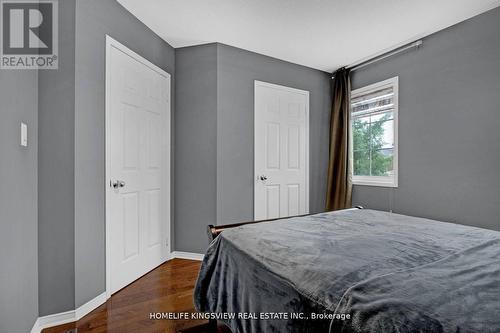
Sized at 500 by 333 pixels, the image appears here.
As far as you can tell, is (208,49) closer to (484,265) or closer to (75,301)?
(75,301)

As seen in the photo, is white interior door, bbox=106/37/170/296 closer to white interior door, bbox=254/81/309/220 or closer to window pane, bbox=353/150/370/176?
white interior door, bbox=254/81/309/220

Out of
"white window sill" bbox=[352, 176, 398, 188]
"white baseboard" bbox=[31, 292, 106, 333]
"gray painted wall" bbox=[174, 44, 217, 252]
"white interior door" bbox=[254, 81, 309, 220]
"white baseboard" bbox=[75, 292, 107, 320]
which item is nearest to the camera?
"white baseboard" bbox=[31, 292, 106, 333]

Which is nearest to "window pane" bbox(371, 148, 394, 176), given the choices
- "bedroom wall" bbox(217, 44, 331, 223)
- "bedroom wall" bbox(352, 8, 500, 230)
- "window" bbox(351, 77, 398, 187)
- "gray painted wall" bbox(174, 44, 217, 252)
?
"window" bbox(351, 77, 398, 187)

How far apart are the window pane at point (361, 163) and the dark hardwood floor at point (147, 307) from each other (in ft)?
8.39

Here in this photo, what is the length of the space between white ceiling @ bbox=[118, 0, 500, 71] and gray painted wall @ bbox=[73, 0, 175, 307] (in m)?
0.44

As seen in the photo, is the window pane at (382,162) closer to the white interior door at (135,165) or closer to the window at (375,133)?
the window at (375,133)

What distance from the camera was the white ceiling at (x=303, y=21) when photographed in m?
2.26

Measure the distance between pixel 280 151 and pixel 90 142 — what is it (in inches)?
87.1

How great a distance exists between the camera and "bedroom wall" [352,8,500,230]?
2320 millimetres

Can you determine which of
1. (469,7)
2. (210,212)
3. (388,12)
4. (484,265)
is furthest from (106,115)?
(469,7)

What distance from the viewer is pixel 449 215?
8.55ft

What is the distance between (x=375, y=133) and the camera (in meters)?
3.43

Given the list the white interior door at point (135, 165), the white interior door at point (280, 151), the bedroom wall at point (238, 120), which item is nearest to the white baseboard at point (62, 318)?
the white interior door at point (135, 165)

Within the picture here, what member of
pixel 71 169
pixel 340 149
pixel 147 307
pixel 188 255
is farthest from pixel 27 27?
pixel 340 149
